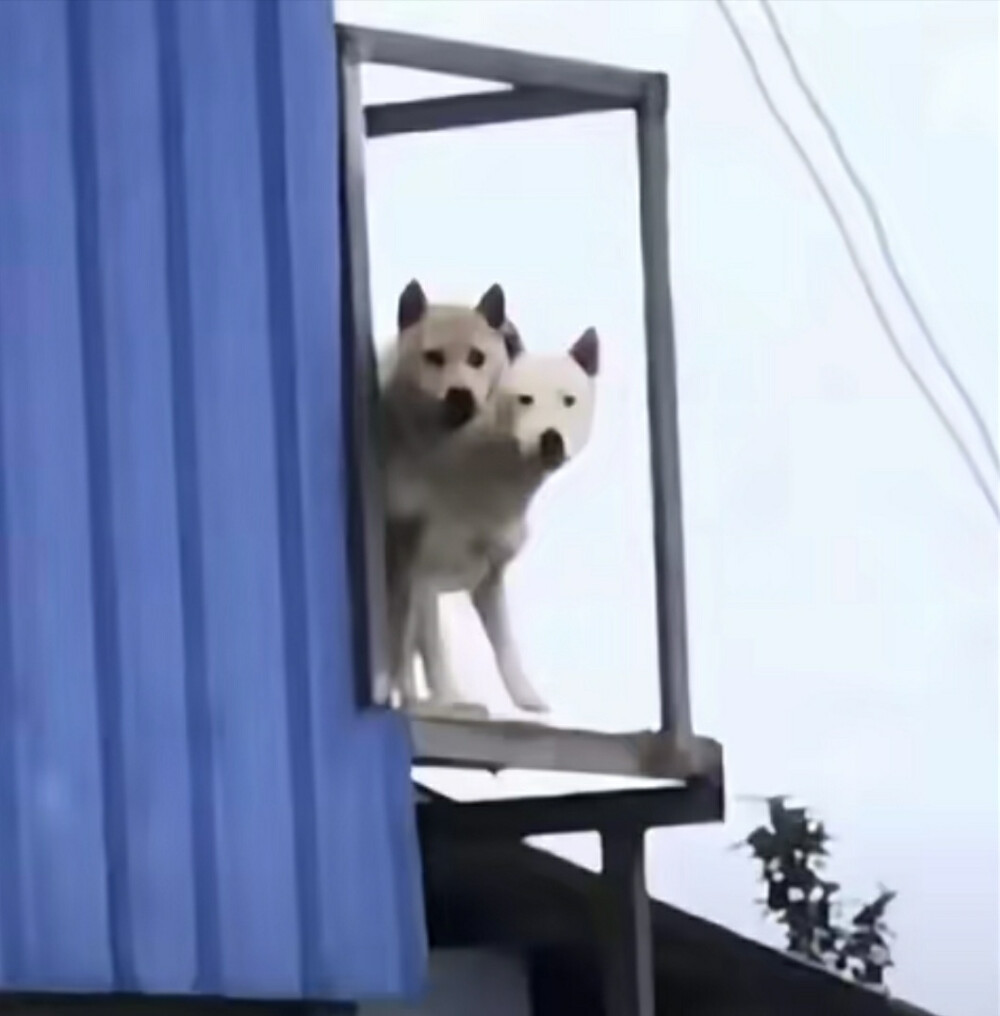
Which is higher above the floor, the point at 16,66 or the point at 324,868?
the point at 16,66

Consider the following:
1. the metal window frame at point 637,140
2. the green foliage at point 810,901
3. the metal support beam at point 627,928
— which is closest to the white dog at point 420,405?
the metal window frame at point 637,140

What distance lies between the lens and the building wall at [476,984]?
4.71m

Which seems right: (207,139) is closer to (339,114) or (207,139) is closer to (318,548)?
(339,114)

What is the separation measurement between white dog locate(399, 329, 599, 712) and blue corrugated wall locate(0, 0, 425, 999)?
28 cm

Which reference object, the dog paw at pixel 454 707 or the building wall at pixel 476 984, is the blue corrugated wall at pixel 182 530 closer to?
the dog paw at pixel 454 707

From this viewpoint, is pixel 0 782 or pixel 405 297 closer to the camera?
pixel 0 782

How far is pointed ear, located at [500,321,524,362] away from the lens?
4.14 meters

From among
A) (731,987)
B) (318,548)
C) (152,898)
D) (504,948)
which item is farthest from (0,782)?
(731,987)

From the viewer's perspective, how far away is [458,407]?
3988 mm

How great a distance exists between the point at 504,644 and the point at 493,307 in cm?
53

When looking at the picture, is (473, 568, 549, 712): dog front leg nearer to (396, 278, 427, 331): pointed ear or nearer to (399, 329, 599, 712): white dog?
(399, 329, 599, 712): white dog

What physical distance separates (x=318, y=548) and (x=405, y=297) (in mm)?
516

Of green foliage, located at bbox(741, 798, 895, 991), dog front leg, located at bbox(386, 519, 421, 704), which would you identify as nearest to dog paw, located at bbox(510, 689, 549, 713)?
dog front leg, located at bbox(386, 519, 421, 704)

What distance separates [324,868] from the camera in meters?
3.73
